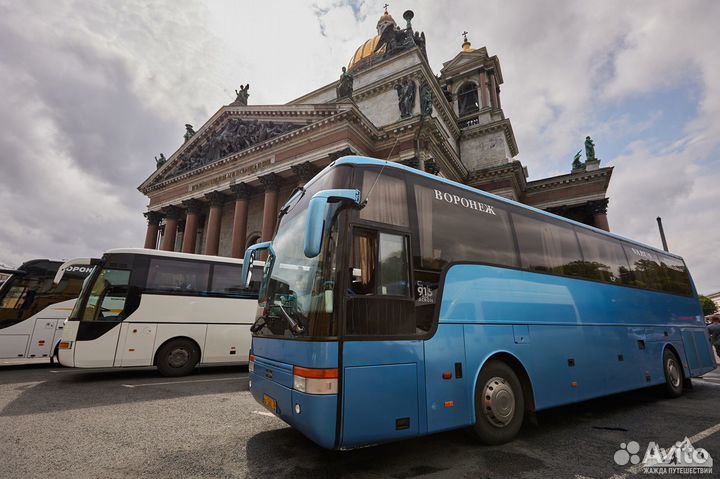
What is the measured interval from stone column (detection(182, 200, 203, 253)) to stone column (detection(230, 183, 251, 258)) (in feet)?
15.7

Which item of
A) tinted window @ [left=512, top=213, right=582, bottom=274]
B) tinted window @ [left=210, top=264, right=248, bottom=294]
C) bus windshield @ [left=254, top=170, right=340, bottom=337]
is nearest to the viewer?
bus windshield @ [left=254, top=170, right=340, bottom=337]

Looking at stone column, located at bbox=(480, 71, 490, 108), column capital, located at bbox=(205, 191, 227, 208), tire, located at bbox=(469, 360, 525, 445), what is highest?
stone column, located at bbox=(480, 71, 490, 108)

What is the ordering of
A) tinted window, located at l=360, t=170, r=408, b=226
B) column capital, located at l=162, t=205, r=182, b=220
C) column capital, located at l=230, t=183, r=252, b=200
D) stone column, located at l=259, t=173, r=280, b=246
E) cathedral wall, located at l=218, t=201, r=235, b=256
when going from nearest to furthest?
tinted window, located at l=360, t=170, r=408, b=226 < stone column, located at l=259, t=173, r=280, b=246 < column capital, located at l=230, t=183, r=252, b=200 < cathedral wall, located at l=218, t=201, r=235, b=256 < column capital, located at l=162, t=205, r=182, b=220

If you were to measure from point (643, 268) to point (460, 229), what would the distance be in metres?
5.80

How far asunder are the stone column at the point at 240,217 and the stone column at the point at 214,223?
171 centimetres

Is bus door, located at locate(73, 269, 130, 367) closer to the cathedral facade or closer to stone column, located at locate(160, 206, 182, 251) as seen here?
the cathedral facade

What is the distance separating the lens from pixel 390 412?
3270 millimetres

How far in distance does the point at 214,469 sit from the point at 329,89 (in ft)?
106

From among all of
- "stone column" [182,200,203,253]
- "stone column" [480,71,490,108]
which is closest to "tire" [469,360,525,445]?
"stone column" [182,200,203,253]

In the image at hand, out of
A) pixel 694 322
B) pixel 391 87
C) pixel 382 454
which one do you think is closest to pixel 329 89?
pixel 391 87

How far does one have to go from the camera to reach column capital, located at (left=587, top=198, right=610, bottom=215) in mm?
26422

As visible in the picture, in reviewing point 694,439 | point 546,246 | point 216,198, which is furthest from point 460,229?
point 216,198

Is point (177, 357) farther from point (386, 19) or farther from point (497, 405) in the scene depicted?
point (386, 19)

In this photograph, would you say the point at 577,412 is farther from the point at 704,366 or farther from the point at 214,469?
the point at 214,469
